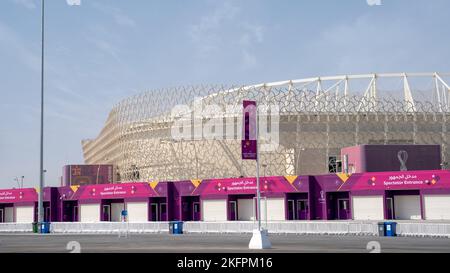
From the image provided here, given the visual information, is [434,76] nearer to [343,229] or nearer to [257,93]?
[257,93]

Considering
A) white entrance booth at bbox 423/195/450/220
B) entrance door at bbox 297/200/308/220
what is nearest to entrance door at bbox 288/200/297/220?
entrance door at bbox 297/200/308/220

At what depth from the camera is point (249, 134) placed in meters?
28.1

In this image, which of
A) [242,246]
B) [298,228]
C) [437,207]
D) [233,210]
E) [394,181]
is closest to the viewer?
[242,246]

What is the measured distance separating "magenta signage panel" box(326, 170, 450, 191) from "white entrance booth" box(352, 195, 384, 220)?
39.9 inches

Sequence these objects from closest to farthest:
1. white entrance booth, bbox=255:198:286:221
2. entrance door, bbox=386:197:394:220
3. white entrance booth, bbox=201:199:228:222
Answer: entrance door, bbox=386:197:394:220, white entrance booth, bbox=255:198:286:221, white entrance booth, bbox=201:199:228:222

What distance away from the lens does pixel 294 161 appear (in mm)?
79312

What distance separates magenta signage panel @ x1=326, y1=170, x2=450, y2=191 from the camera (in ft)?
167

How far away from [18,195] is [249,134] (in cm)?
5506

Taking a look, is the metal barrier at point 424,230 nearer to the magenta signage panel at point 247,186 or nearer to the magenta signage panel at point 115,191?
the magenta signage panel at point 247,186

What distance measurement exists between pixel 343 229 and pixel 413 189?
1393 centimetres

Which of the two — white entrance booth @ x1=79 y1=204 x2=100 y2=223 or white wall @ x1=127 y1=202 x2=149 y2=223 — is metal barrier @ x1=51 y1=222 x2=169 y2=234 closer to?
white wall @ x1=127 y1=202 x2=149 y2=223

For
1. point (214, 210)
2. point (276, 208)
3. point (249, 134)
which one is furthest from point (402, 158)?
point (249, 134)

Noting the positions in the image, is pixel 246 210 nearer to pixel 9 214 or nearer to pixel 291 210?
pixel 291 210
